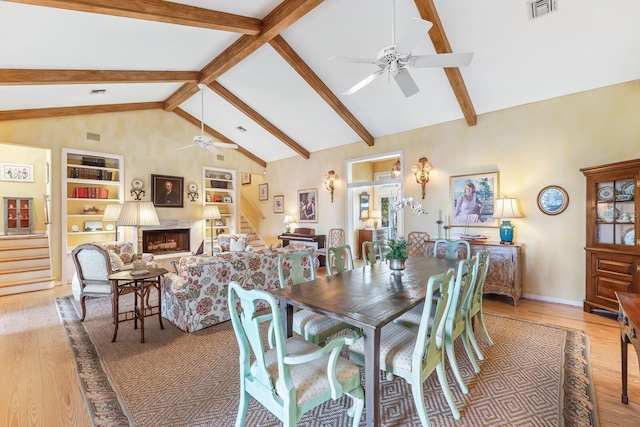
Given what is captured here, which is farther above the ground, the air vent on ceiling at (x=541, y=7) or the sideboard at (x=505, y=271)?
the air vent on ceiling at (x=541, y=7)

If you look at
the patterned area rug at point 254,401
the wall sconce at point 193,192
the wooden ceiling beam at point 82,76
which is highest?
the wooden ceiling beam at point 82,76

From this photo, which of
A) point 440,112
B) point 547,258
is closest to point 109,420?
point 547,258

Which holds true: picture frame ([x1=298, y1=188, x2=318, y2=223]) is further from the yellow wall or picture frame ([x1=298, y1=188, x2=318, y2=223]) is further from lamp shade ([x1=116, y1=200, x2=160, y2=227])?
lamp shade ([x1=116, y1=200, x2=160, y2=227])

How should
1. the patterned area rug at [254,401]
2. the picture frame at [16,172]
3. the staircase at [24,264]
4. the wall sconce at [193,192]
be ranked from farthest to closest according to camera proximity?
the wall sconce at [193,192] → the picture frame at [16,172] → the staircase at [24,264] → the patterned area rug at [254,401]

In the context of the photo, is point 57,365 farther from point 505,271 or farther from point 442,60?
point 505,271

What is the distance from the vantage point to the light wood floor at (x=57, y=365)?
2.00 meters

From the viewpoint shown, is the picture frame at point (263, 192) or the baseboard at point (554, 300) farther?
the picture frame at point (263, 192)

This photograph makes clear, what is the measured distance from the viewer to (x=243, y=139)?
27.1 feet

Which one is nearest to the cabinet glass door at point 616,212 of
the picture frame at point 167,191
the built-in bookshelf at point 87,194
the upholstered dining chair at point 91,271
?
the upholstered dining chair at point 91,271

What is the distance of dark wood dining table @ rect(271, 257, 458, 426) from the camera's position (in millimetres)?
1609

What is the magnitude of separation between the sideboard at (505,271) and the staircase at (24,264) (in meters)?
7.65

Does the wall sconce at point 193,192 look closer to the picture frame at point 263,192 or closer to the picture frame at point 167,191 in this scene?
the picture frame at point 167,191

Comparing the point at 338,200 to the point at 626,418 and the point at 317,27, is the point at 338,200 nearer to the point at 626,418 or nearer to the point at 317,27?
the point at 317,27

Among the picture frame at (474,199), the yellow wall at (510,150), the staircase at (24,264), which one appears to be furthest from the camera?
the staircase at (24,264)
